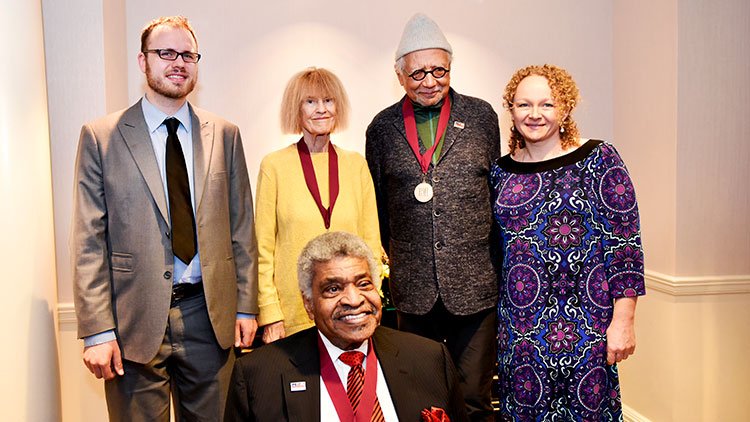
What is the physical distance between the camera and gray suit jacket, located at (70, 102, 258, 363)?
7.93 feet

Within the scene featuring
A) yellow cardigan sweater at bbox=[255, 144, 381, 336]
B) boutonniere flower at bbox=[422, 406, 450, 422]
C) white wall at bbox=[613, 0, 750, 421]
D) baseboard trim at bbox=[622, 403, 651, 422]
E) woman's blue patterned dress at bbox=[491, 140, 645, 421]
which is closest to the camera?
boutonniere flower at bbox=[422, 406, 450, 422]

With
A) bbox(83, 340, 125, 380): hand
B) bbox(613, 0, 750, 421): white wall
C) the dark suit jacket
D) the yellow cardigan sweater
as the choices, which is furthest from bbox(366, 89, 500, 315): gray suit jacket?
bbox(613, 0, 750, 421): white wall

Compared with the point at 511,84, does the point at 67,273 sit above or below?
below

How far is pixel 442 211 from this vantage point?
108 inches

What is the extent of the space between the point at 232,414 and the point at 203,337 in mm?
597

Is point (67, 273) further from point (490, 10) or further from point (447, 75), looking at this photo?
point (490, 10)

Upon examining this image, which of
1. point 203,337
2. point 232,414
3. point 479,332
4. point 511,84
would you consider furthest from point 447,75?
point 232,414

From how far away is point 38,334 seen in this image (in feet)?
8.93

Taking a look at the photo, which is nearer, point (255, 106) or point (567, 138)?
point (567, 138)

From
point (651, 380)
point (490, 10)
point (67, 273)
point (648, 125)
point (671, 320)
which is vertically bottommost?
point (651, 380)

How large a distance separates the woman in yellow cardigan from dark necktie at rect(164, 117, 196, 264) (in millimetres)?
371

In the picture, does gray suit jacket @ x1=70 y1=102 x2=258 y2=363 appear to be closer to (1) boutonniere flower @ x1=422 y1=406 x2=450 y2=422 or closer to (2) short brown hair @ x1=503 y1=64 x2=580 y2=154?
(1) boutonniere flower @ x1=422 y1=406 x2=450 y2=422

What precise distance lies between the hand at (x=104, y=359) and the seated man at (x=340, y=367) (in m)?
0.63

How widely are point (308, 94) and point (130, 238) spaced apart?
900mm
